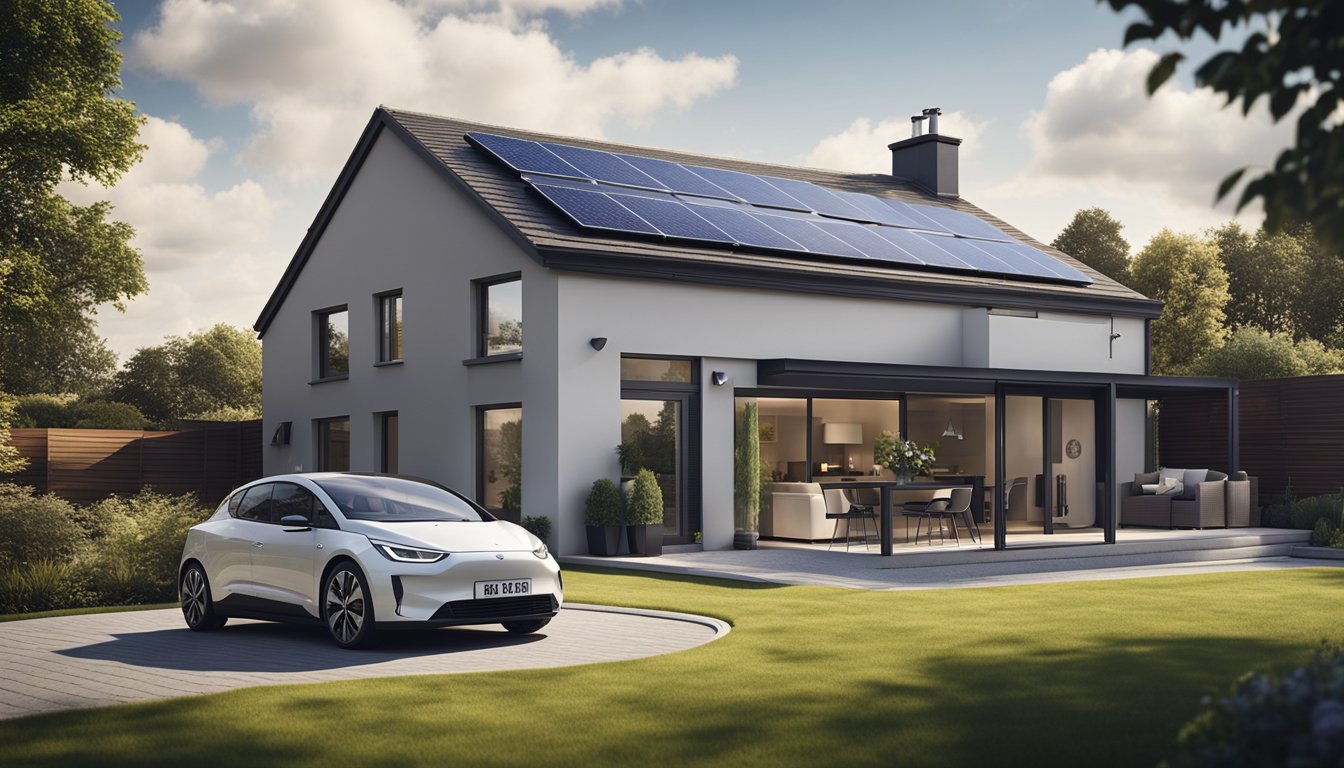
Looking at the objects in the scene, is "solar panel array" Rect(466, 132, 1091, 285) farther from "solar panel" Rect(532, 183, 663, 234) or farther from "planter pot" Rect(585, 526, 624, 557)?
"planter pot" Rect(585, 526, 624, 557)

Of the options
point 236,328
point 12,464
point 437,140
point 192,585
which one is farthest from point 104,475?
point 236,328

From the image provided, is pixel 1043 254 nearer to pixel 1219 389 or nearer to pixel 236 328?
pixel 1219 389

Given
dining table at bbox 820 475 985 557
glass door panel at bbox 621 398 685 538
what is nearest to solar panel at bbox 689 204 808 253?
glass door panel at bbox 621 398 685 538

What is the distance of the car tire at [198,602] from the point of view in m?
11.3

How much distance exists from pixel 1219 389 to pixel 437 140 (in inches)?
576

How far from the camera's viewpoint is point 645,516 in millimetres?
18125

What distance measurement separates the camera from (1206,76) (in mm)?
4176

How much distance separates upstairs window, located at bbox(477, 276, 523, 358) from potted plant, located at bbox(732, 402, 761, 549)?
367 centimetres

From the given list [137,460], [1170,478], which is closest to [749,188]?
[1170,478]

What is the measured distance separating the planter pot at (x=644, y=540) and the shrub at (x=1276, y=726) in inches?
541

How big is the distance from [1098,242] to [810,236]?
3785 centimetres

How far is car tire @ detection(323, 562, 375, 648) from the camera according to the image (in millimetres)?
9852

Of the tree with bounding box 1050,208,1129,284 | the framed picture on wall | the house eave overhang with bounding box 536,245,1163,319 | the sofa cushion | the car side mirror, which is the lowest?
the sofa cushion

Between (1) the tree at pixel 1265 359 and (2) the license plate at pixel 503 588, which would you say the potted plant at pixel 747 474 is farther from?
(1) the tree at pixel 1265 359
